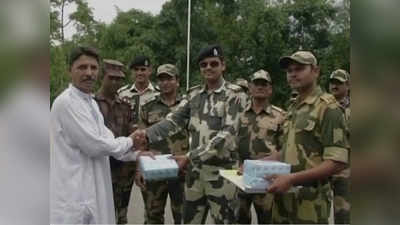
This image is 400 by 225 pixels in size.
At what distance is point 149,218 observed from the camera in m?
3.66

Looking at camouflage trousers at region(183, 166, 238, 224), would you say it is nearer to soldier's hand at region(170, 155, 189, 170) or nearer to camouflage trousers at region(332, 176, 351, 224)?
soldier's hand at region(170, 155, 189, 170)

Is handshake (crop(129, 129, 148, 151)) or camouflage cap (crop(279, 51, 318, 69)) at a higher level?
camouflage cap (crop(279, 51, 318, 69))

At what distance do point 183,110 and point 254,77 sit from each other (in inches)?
31.7

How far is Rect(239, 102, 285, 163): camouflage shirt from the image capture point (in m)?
3.51

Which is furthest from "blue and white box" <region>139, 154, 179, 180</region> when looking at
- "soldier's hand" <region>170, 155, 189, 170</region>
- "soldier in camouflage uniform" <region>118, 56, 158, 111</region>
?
"soldier in camouflage uniform" <region>118, 56, 158, 111</region>

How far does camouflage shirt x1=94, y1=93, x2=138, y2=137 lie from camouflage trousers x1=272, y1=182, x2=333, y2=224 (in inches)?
63.2

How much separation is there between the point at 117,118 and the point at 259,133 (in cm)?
114

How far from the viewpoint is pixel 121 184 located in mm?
3600

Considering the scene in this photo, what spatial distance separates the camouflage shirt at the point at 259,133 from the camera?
3514mm

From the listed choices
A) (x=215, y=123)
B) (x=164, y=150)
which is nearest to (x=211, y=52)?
(x=215, y=123)
